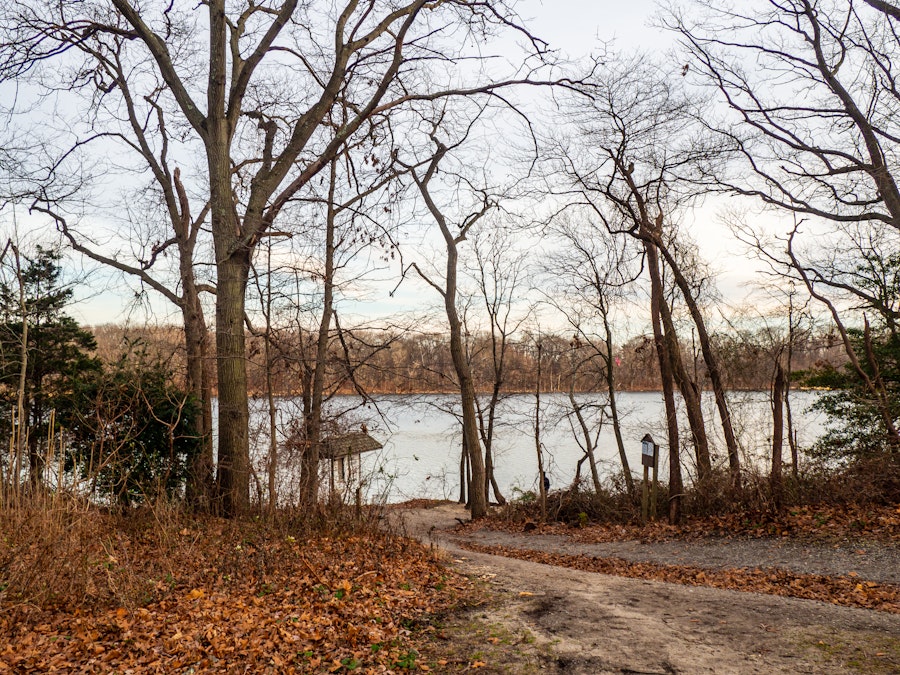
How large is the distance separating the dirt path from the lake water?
3.54 metres

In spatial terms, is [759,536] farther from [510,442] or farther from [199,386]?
[510,442]

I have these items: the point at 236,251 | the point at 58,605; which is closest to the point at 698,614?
the point at 58,605

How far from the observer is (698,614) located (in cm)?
626

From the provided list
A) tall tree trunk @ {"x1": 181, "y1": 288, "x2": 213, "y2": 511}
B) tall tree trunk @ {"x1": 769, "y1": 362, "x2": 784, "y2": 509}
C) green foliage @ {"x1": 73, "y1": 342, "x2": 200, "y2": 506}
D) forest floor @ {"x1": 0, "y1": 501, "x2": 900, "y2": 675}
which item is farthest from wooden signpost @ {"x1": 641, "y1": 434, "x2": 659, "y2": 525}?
green foliage @ {"x1": 73, "y1": 342, "x2": 200, "y2": 506}

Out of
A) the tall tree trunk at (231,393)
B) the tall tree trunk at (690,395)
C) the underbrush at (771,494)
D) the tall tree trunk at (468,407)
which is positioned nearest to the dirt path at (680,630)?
the tall tree trunk at (231,393)

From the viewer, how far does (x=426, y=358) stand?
2562 centimetres

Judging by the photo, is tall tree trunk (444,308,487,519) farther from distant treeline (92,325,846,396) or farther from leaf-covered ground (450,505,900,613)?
leaf-covered ground (450,505,900,613)

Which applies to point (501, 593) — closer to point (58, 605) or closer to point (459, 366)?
point (58, 605)

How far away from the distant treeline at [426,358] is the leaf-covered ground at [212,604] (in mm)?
4570

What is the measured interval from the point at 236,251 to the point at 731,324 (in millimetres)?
14774

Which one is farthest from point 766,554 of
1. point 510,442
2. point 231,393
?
point 510,442

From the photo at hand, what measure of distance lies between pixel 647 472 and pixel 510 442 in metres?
21.8

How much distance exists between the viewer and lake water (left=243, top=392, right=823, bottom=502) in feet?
49.0

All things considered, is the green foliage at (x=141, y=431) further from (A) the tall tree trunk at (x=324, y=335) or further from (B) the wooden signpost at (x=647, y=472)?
(B) the wooden signpost at (x=647, y=472)
